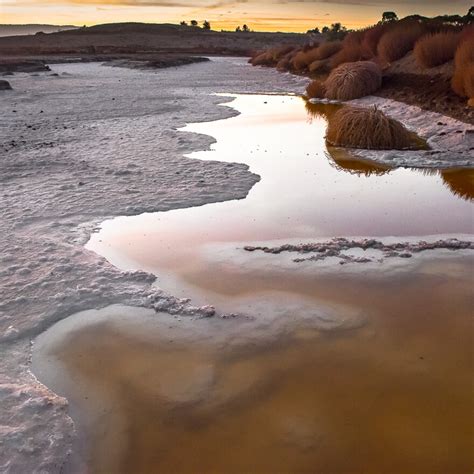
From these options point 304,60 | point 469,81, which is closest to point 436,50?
point 469,81

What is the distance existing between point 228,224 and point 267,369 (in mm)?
2453

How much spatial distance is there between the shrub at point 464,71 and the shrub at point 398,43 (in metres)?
4.18

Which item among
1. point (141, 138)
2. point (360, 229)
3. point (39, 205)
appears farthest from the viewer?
point (141, 138)

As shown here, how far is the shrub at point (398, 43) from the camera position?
16.2 metres

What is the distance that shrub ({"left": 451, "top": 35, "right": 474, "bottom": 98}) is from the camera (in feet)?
33.6

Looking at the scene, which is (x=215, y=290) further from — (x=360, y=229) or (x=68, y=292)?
(x=360, y=229)

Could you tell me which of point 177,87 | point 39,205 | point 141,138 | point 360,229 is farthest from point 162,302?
point 177,87

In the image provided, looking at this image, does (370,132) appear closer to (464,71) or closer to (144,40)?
(464,71)

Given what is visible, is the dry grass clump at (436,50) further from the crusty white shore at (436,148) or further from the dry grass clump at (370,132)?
the dry grass clump at (370,132)

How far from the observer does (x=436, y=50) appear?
1348cm

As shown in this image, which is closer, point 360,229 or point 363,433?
point 363,433

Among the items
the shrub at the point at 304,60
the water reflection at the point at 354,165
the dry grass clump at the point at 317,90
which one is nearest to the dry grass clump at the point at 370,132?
the water reflection at the point at 354,165

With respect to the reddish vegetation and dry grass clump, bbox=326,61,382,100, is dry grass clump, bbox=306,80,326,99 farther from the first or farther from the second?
dry grass clump, bbox=326,61,382,100

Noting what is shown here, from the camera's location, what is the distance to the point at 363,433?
2.53m
